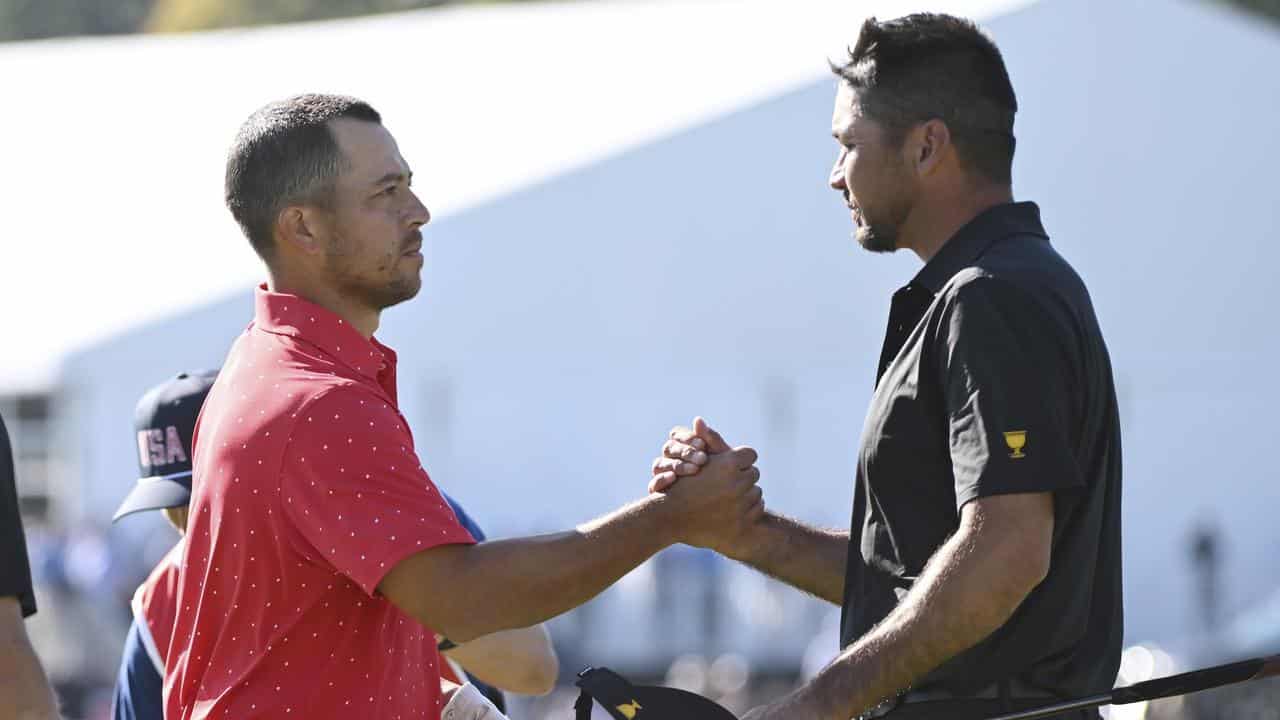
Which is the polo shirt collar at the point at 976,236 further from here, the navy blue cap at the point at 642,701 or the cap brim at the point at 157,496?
the cap brim at the point at 157,496

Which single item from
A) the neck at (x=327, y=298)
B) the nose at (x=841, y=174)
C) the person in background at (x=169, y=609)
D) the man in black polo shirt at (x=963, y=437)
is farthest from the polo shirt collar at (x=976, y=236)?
the person in background at (x=169, y=609)

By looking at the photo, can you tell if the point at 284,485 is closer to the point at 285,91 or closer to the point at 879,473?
the point at 879,473

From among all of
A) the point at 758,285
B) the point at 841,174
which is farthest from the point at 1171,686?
the point at 758,285

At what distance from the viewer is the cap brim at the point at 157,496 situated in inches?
168

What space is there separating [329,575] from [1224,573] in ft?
45.6

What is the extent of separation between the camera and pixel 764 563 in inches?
150

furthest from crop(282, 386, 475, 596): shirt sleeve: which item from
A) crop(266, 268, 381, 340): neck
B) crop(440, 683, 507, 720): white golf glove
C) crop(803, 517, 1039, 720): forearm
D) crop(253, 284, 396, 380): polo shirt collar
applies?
crop(803, 517, 1039, 720): forearm

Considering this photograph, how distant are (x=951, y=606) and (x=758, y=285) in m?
13.2

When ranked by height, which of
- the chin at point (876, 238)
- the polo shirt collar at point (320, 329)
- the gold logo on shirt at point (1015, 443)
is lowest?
the gold logo on shirt at point (1015, 443)

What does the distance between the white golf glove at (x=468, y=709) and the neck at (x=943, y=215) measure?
1.18 m

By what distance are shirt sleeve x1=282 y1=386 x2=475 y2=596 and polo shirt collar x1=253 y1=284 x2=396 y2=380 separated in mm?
202

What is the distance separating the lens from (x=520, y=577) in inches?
121

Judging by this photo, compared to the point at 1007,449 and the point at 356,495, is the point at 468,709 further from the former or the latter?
the point at 1007,449

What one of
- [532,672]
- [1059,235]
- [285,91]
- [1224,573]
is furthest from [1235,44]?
[532,672]
